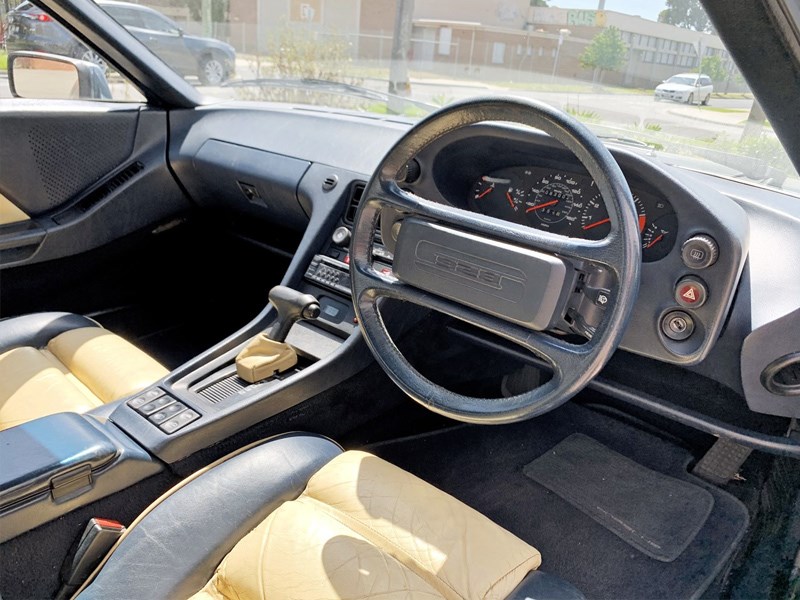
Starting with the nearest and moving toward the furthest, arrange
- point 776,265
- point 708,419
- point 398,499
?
point 398,499 < point 776,265 < point 708,419

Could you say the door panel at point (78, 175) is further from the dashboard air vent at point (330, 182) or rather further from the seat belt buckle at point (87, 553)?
the seat belt buckle at point (87, 553)

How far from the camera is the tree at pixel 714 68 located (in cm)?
119

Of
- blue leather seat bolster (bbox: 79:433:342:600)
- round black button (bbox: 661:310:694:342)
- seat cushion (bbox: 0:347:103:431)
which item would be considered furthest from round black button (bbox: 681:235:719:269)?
seat cushion (bbox: 0:347:103:431)

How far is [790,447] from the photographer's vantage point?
4.76ft

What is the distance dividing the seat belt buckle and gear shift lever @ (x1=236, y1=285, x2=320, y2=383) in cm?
51

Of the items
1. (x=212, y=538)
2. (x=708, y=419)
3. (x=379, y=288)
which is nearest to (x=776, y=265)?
(x=708, y=419)

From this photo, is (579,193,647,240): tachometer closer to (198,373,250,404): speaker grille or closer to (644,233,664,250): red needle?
(644,233,664,250): red needle

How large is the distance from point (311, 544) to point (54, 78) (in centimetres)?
204

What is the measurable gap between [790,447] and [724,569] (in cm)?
54

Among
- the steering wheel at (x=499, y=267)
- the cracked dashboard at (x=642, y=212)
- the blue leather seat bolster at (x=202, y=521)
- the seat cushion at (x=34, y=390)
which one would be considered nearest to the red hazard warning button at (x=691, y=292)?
the cracked dashboard at (x=642, y=212)

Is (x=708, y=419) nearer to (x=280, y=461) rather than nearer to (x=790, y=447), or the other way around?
(x=790, y=447)

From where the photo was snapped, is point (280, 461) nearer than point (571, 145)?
No

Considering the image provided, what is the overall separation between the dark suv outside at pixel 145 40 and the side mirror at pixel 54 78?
3 centimetres

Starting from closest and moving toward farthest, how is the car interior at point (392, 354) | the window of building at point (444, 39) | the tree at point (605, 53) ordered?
1. the car interior at point (392, 354)
2. the tree at point (605, 53)
3. the window of building at point (444, 39)
